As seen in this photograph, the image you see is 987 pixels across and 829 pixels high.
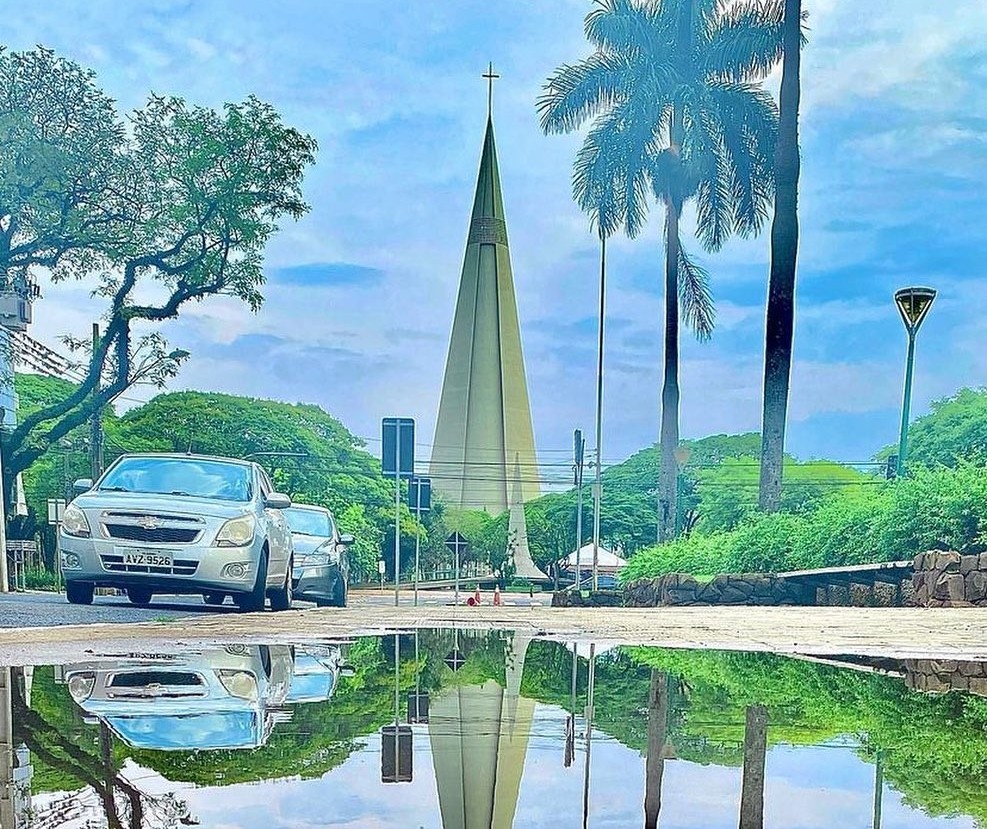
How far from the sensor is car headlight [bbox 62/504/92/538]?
9.91 meters

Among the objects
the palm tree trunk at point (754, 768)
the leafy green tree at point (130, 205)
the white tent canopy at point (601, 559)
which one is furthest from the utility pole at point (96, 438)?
the white tent canopy at point (601, 559)

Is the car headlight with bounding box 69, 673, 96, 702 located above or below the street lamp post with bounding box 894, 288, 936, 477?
below

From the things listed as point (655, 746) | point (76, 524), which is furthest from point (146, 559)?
point (655, 746)

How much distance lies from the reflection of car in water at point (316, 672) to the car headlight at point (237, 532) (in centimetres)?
356

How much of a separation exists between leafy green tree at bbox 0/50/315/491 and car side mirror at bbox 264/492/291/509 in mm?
4792

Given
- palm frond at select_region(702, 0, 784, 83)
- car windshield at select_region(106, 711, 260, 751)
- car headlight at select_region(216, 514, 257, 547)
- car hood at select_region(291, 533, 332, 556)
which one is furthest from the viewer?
palm frond at select_region(702, 0, 784, 83)

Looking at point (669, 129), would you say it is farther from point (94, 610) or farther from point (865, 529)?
point (94, 610)

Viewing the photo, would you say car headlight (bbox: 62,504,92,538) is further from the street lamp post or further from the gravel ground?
the street lamp post

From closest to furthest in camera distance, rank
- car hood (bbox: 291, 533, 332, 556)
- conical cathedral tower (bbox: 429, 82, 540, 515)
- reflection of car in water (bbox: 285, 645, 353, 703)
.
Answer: reflection of car in water (bbox: 285, 645, 353, 703), car hood (bbox: 291, 533, 332, 556), conical cathedral tower (bbox: 429, 82, 540, 515)

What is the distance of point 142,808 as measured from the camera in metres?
2.73

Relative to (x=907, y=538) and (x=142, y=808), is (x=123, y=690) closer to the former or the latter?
(x=142, y=808)

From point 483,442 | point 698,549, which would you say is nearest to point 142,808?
point 698,549

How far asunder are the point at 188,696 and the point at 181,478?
20.5ft

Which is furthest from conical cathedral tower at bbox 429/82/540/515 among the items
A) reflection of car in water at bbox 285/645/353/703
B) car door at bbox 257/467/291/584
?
reflection of car in water at bbox 285/645/353/703
